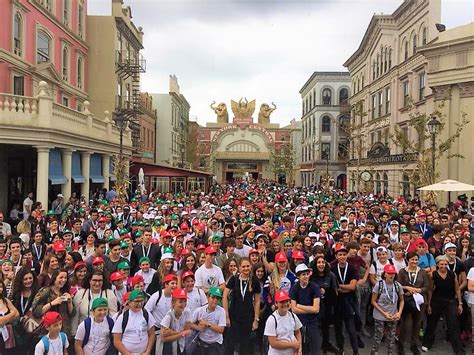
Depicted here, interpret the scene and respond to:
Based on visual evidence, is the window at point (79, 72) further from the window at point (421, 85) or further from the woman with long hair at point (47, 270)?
the woman with long hair at point (47, 270)

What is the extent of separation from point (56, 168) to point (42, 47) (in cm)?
923

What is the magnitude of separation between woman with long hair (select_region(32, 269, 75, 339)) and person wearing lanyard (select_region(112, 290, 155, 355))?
2.74 ft

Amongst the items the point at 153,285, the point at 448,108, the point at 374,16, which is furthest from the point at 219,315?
the point at 374,16

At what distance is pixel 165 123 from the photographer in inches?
2126

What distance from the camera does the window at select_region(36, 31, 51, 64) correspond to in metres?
23.6

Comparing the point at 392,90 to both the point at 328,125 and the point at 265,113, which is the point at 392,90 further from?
the point at 265,113

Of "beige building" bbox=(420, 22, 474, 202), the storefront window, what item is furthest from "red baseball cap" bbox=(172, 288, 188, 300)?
the storefront window

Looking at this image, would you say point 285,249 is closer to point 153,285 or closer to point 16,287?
point 153,285

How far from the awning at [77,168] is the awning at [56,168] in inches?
69.3

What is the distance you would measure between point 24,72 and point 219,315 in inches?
816

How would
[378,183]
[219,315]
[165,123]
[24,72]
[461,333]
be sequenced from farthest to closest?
[165,123] < [378,183] < [24,72] < [461,333] < [219,315]

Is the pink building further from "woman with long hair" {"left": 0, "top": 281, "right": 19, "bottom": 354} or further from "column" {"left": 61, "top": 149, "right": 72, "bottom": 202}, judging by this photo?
"woman with long hair" {"left": 0, "top": 281, "right": 19, "bottom": 354}

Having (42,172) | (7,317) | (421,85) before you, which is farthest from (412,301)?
(421,85)

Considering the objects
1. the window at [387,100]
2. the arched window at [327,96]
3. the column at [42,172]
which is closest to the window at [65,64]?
the column at [42,172]
